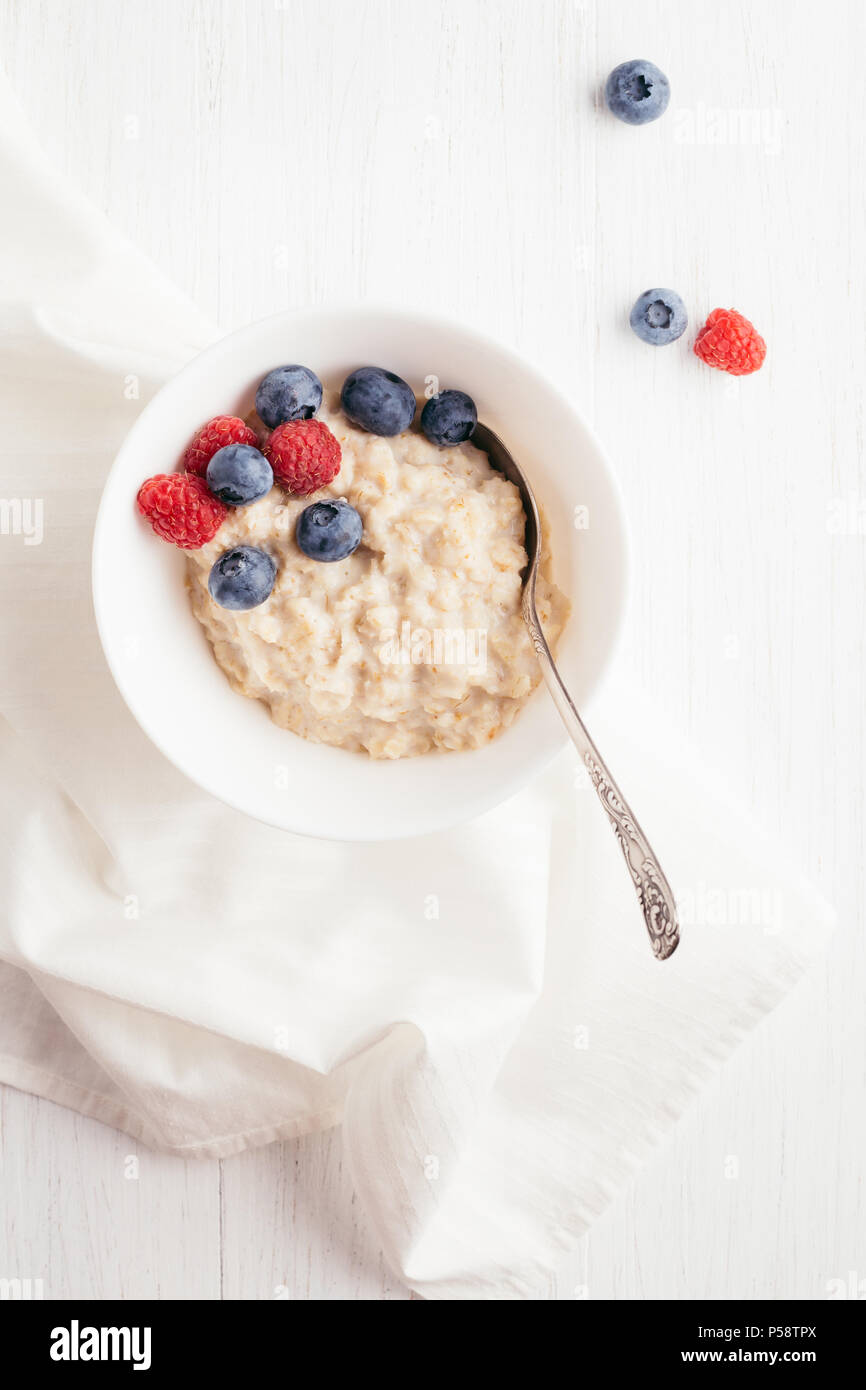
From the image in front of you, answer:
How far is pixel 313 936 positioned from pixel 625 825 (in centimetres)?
67

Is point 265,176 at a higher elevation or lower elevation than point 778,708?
higher

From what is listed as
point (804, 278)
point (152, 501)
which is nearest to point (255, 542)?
point (152, 501)

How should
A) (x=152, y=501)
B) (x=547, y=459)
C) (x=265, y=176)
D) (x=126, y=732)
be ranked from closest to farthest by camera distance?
(x=152, y=501) < (x=547, y=459) < (x=126, y=732) < (x=265, y=176)

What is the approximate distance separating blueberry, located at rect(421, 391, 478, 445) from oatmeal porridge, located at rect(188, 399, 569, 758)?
0.03 m

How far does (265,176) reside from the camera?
1.93 m

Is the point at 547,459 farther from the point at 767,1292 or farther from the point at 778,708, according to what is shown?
the point at 767,1292

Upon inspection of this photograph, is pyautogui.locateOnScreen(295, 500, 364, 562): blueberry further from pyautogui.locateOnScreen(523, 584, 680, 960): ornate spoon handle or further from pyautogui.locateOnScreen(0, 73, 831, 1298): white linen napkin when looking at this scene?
pyautogui.locateOnScreen(0, 73, 831, 1298): white linen napkin

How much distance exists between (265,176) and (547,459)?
0.83 meters

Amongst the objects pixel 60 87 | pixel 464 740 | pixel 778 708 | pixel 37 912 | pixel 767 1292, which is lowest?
pixel 767 1292

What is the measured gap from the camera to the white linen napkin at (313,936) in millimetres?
1775

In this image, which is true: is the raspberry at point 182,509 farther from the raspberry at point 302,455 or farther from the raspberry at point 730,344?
the raspberry at point 730,344

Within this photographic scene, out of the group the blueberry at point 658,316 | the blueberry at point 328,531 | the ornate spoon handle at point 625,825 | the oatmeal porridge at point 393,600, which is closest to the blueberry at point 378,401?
the oatmeal porridge at point 393,600

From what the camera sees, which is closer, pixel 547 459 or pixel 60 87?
pixel 547 459

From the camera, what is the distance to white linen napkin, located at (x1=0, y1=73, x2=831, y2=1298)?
1.78m
